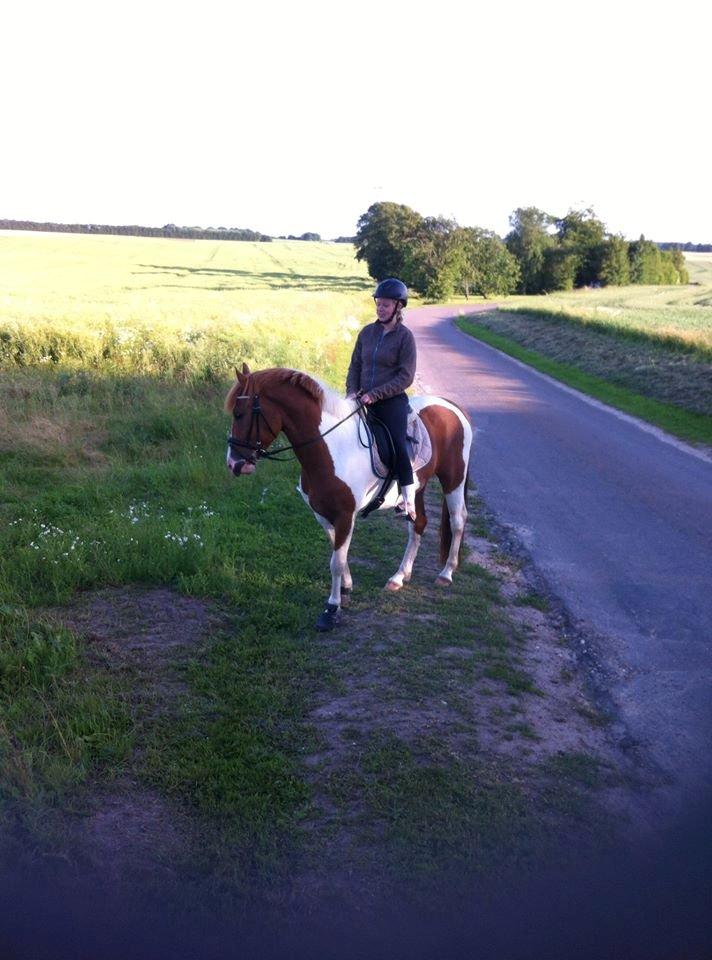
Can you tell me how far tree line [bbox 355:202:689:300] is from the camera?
65.8m

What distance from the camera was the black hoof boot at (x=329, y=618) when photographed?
5.59 m

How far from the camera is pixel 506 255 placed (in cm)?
7375

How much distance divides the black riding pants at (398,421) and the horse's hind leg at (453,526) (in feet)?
3.14

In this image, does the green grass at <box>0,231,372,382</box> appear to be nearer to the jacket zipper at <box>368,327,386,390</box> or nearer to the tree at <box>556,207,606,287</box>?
the jacket zipper at <box>368,327,386,390</box>

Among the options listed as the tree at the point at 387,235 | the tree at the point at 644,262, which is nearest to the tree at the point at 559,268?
the tree at the point at 644,262

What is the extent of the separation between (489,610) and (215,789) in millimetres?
2995

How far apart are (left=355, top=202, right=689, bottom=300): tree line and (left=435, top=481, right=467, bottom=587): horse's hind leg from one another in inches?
2390

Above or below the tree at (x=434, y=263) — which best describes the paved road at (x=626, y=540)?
below

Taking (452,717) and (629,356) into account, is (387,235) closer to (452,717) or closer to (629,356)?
(629,356)

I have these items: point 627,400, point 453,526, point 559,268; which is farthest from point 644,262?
point 453,526

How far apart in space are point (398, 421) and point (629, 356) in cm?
1790

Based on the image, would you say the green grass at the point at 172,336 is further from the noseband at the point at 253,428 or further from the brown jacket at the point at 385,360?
the noseband at the point at 253,428

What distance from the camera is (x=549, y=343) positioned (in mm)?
28719

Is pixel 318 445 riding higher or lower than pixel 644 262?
lower
